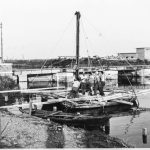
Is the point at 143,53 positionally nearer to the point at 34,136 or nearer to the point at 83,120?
the point at 83,120

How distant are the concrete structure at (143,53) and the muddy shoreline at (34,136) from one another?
74367mm

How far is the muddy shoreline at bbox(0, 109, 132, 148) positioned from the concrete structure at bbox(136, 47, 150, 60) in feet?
244

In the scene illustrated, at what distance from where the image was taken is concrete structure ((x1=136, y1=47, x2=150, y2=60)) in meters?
87.1

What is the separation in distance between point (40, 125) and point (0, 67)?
21983mm

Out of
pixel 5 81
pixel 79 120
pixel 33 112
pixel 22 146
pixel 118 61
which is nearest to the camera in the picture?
pixel 22 146

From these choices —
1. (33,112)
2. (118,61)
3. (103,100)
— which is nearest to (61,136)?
(33,112)

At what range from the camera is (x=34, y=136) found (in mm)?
13141

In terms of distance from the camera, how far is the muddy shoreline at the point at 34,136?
1202cm

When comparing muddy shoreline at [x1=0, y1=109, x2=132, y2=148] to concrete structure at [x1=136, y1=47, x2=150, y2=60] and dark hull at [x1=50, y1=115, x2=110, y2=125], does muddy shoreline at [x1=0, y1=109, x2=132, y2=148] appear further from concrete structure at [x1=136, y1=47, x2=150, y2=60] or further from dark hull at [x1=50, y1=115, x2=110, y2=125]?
concrete structure at [x1=136, y1=47, x2=150, y2=60]

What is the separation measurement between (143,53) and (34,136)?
7756 centimetres

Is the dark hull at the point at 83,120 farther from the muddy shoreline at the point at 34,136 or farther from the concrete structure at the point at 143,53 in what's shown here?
the concrete structure at the point at 143,53

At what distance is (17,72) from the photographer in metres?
48.1

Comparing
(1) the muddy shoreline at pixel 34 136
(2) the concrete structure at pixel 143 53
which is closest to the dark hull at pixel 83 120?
(1) the muddy shoreline at pixel 34 136

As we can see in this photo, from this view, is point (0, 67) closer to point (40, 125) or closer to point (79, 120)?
point (79, 120)
